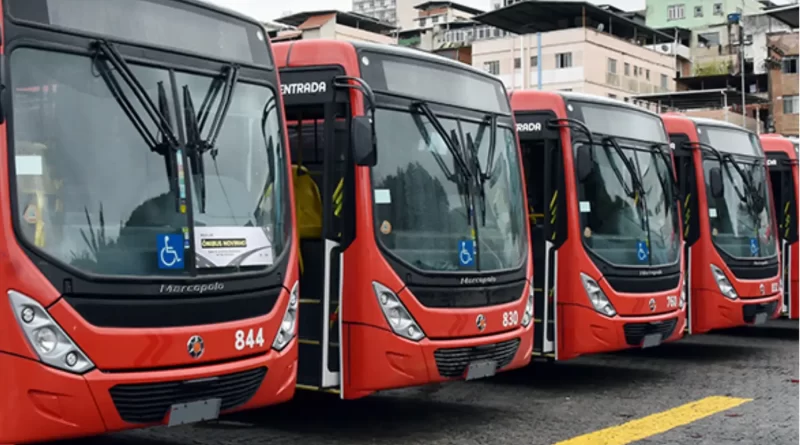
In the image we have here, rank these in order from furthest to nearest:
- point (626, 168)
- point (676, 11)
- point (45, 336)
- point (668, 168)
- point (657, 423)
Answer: point (676, 11)
point (668, 168)
point (626, 168)
point (657, 423)
point (45, 336)

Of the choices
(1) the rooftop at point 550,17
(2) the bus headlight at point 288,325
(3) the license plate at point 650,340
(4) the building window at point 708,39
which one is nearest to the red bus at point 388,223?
(2) the bus headlight at point 288,325

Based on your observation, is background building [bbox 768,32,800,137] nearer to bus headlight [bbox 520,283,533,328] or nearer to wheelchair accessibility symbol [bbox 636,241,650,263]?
wheelchair accessibility symbol [bbox 636,241,650,263]

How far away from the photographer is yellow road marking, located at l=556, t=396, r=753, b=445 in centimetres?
872

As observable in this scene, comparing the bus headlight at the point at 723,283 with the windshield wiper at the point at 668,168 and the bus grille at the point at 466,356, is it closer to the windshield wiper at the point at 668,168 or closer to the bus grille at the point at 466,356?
the windshield wiper at the point at 668,168

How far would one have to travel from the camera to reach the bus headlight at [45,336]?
6.03 metres

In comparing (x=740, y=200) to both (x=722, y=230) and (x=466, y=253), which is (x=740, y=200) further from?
(x=466, y=253)

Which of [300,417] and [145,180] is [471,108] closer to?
[300,417]

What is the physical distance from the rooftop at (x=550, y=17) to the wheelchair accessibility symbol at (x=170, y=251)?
173 ft

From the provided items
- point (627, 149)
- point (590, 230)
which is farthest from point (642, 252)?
point (627, 149)

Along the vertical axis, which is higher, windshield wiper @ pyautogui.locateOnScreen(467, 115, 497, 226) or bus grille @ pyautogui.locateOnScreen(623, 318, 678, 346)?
windshield wiper @ pyautogui.locateOnScreen(467, 115, 497, 226)

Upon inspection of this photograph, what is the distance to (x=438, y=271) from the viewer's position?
8750mm

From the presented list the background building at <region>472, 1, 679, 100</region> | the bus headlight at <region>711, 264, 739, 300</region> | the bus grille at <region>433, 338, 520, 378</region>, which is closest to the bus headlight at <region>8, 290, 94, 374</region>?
the bus grille at <region>433, 338, 520, 378</region>

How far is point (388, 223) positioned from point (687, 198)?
6493 mm

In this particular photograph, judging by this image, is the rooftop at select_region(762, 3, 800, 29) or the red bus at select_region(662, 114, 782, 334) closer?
the red bus at select_region(662, 114, 782, 334)
